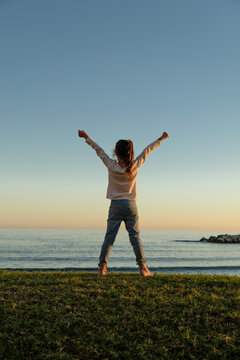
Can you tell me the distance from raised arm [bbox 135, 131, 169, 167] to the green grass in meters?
2.43

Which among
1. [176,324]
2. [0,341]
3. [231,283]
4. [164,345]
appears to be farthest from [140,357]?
[231,283]

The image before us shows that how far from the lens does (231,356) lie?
11.2ft

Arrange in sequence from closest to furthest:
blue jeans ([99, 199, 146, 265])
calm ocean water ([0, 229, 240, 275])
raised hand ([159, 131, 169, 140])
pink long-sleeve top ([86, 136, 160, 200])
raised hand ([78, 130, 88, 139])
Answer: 1. blue jeans ([99, 199, 146, 265])
2. pink long-sleeve top ([86, 136, 160, 200])
3. raised hand ([78, 130, 88, 139])
4. raised hand ([159, 131, 169, 140])
5. calm ocean water ([0, 229, 240, 275])

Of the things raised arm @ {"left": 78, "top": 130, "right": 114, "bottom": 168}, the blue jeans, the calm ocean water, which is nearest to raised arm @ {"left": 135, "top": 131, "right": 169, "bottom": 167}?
raised arm @ {"left": 78, "top": 130, "right": 114, "bottom": 168}

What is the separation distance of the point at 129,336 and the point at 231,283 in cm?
299

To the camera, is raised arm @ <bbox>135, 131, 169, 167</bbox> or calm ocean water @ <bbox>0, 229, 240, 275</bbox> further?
calm ocean water @ <bbox>0, 229, 240, 275</bbox>

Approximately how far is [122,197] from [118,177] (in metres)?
0.43

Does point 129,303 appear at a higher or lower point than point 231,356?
higher

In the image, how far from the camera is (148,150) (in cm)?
665

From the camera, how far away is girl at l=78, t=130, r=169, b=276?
6.30m

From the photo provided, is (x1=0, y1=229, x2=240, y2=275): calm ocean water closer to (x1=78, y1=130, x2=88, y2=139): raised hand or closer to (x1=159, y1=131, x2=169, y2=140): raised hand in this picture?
(x1=159, y1=131, x2=169, y2=140): raised hand

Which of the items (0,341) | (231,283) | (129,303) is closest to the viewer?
(0,341)

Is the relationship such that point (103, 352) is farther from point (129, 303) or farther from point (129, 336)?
point (129, 303)

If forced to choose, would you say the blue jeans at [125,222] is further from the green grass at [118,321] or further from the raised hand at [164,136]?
the raised hand at [164,136]
